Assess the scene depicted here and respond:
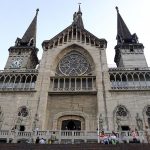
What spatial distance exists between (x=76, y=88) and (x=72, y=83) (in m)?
1.28

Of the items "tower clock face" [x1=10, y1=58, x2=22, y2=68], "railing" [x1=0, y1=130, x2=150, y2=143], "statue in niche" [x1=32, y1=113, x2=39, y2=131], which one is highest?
"tower clock face" [x1=10, y1=58, x2=22, y2=68]

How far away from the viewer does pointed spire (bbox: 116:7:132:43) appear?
143 ft

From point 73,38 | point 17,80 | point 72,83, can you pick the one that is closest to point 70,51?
point 73,38

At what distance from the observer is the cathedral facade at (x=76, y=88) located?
28.1 m

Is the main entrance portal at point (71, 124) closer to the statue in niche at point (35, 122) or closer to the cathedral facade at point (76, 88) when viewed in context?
the cathedral facade at point (76, 88)

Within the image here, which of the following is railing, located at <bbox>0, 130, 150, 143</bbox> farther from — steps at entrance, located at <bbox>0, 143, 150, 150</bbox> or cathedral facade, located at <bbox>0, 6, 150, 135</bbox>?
steps at entrance, located at <bbox>0, 143, 150, 150</bbox>

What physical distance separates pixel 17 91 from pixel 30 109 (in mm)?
3581

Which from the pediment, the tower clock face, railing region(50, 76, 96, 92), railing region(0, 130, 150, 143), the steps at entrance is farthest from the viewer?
the tower clock face

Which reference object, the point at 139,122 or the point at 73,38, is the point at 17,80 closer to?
the point at 73,38

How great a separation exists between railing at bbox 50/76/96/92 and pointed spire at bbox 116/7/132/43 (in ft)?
47.3

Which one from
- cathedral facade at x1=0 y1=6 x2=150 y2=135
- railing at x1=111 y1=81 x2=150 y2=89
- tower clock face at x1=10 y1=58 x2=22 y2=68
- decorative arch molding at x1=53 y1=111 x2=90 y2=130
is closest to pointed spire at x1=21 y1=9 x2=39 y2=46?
A: cathedral facade at x1=0 y1=6 x2=150 y2=135

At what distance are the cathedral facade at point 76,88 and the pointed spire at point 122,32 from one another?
3.56 meters

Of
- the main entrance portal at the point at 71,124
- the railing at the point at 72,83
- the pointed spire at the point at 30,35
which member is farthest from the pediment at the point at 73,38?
the main entrance portal at the point at 71,124

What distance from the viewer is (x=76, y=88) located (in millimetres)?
31828
